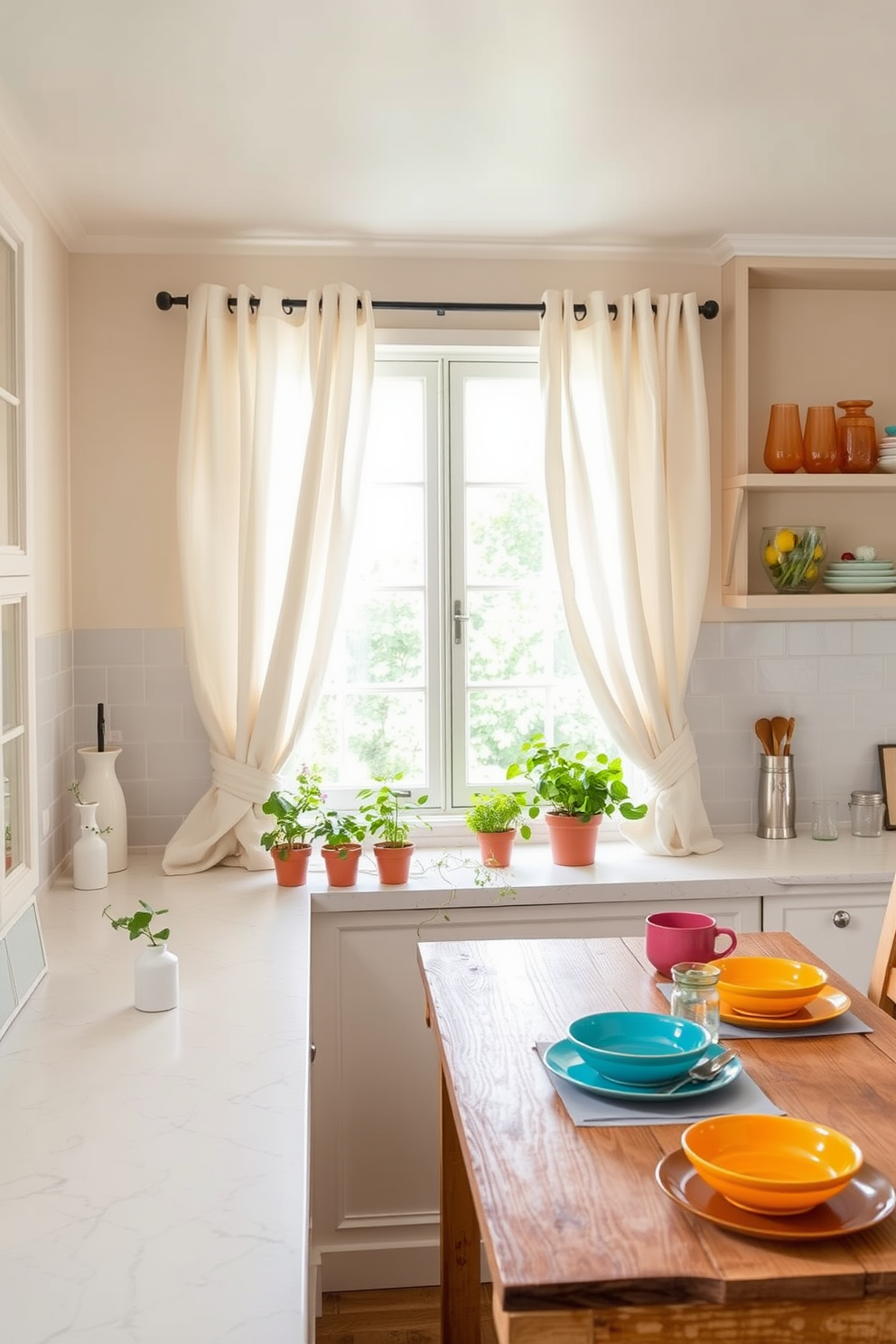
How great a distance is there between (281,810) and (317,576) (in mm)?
649

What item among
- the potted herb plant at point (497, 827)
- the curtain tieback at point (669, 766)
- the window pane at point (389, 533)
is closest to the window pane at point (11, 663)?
the potted herb plant at point (497, 827)

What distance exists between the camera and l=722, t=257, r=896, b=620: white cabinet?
3.39 meters

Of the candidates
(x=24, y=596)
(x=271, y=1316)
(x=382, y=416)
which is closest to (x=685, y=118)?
(x=382, y=416)

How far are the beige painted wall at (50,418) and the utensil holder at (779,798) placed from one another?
1.99 metres

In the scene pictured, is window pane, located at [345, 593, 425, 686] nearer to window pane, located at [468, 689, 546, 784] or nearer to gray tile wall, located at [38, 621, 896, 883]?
window pane, located at [468, 689, 546, 784]

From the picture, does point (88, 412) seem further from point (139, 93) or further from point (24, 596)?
point (24, 596)

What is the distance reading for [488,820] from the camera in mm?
3119

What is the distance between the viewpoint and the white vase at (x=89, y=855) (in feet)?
9.33

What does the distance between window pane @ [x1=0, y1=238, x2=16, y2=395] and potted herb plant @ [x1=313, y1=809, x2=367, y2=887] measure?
1.34m

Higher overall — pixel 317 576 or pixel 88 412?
pixel 88 412

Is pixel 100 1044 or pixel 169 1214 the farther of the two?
pixel 100 1044

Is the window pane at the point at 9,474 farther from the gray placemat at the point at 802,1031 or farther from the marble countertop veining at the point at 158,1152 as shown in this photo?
the gray placemat at the point at 802,1031

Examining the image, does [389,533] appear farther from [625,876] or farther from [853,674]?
[853,674]

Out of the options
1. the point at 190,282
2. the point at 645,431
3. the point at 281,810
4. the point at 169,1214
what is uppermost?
the point at 190,282
